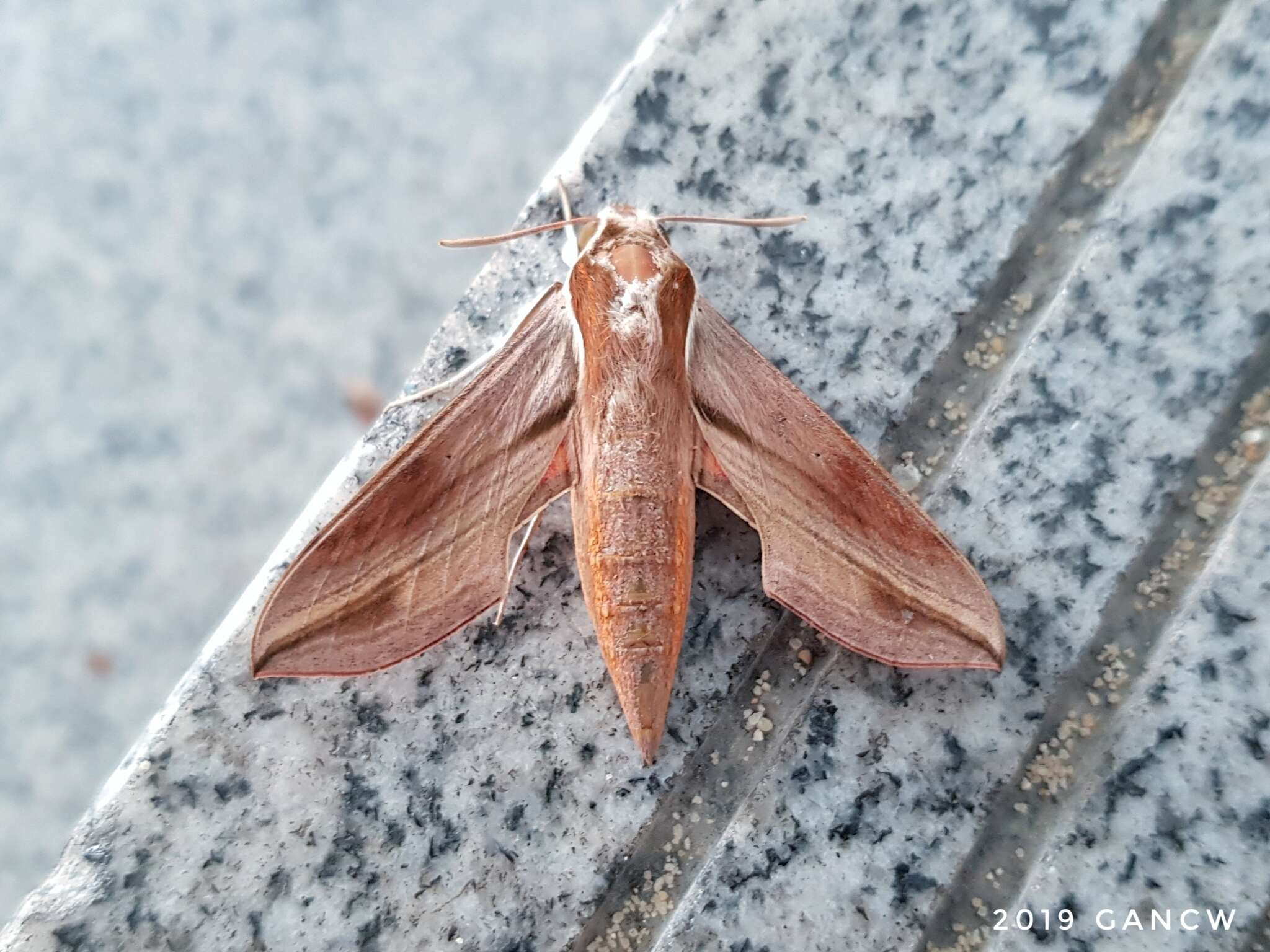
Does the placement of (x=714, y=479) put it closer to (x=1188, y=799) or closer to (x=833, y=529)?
(x=833, y=529)

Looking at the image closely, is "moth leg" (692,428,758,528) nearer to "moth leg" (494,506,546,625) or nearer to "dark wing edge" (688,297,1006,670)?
"dark wing edge" (688,297,1006,670)

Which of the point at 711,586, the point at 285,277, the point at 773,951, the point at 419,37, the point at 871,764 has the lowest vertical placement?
the point at 773,951

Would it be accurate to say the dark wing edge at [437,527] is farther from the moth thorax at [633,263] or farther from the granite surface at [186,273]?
the granite surface at [186,273]

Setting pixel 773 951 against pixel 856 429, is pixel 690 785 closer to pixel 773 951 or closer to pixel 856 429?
pixel 773 951

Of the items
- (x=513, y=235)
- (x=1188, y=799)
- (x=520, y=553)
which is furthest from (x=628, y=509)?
(x=1188, y=799)

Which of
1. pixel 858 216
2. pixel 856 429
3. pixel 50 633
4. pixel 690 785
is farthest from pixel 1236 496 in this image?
pixel 50 633

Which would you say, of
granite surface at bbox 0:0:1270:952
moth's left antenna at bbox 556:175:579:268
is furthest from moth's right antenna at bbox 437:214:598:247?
granite surface at bbox 0:0:1270:952

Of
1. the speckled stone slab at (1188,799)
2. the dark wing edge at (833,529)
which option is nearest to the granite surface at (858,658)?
the speckled stone slab at (1188,799)
